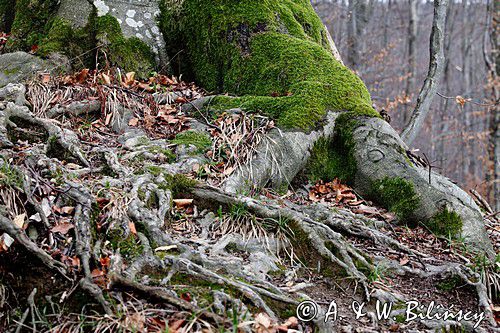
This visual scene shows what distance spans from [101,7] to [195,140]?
9.23ft

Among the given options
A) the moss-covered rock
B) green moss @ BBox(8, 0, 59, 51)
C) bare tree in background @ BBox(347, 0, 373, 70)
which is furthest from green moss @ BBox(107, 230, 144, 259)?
bare tree in background @ BBox(347, 0, 373, 70)

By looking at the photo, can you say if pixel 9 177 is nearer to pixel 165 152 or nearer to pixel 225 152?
pixel 165 152

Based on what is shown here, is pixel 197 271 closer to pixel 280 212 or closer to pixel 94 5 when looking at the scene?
pixel 280 212

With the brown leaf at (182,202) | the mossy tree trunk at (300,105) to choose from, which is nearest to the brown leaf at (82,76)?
the mossy tree trunk at (300,105)

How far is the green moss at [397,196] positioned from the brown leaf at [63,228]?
9.73 ft

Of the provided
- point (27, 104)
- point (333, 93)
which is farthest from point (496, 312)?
point (27, 104)

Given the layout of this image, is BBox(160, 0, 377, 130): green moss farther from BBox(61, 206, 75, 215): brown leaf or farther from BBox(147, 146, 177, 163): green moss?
BBox(61, 206, 75, 215): brown leaf

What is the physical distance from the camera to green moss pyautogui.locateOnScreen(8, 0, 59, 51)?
20.6 ft

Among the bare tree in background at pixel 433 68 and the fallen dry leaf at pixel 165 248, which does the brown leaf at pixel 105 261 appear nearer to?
the fallen dry leaf at pixel 165 248

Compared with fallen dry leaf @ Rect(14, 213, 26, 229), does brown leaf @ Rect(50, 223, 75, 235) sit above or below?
below

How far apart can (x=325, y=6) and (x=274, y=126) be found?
20288 millimetres

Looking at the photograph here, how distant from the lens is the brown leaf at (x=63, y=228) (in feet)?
9.29

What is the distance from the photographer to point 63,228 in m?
2.85

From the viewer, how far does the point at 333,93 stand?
5.20 m
